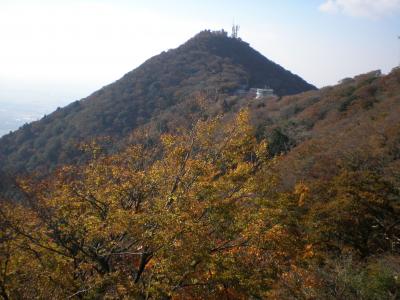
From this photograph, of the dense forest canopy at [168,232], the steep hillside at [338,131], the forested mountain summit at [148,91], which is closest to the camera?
the dense forest canopy at [168,232]

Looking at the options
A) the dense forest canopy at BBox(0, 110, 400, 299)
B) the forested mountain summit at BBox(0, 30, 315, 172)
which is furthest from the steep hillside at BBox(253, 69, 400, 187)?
the forested mountain summit at BBox(0, 30, 315, 172)

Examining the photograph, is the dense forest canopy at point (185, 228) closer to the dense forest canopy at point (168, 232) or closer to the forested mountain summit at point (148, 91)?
the dense forest canopy at point (168, 232)

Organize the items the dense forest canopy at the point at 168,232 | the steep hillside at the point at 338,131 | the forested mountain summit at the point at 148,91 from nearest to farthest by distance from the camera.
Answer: the dense forest canopy at the point at 168,232
the steep hillside at the point at 338,131
the forested mountain summit at the point at 148,91

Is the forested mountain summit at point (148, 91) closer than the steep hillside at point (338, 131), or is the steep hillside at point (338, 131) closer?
the steep hillside at point (338, 131)

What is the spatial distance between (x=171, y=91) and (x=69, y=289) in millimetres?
72563

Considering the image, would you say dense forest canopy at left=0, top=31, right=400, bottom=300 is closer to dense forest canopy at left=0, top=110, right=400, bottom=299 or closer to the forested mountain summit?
dense forest canopy at left=0, top=110, right=400, bottom=299

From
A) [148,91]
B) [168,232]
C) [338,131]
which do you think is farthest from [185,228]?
[148,91]

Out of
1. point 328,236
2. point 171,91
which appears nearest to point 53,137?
point 171,91

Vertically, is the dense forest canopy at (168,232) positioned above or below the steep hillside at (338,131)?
above

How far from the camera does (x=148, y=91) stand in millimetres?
79000

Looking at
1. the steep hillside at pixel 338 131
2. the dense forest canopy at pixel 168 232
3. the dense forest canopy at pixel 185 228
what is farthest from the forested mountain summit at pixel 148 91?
the dense forest canopy at pixel 168 232

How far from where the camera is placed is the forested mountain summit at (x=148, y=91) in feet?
192

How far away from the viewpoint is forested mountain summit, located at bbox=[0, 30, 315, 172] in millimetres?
58634

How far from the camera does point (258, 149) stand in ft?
33.2
